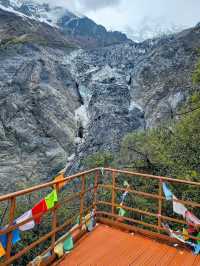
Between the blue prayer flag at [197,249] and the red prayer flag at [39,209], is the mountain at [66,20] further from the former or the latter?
the red prayer flag at [39,209]

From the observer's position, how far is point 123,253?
401cm

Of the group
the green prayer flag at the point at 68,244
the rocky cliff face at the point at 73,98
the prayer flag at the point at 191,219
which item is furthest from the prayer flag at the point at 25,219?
the rocky cliff face at the point at 73,98

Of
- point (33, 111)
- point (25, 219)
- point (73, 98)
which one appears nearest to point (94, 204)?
point (25, 219)

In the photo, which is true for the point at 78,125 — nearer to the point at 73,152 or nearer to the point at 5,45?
the point at 73,152

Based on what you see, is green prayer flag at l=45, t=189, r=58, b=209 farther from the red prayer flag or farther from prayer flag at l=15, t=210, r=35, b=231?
prayer flag at l=15, t=210, r=35, b=231

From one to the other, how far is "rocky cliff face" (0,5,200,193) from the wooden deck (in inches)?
577

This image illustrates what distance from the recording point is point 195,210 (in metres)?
8.00

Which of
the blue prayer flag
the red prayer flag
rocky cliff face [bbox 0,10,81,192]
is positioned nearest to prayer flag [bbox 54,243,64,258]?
the red prayer flag

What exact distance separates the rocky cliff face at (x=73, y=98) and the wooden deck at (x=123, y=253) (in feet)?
48.1

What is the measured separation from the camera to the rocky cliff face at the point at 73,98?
21516mm

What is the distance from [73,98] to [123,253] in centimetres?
2535

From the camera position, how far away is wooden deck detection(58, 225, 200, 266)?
12.4 feet

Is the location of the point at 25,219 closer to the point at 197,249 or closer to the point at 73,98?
the point at 197,249

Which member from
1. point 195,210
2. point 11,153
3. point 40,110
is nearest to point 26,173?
point 11,153
